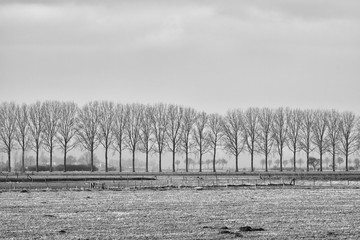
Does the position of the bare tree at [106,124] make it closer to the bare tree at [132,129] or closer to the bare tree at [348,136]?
the bare tree at [132,129]

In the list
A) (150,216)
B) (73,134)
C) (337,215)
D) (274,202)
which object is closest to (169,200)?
(274,202)

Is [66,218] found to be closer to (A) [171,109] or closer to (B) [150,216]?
(B) [150,216]

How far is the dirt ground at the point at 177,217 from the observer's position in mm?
28812

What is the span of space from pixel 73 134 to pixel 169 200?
85.1m

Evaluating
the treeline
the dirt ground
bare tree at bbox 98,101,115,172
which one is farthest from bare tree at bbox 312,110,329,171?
the dirt ground

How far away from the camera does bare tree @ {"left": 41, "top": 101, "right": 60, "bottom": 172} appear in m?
128

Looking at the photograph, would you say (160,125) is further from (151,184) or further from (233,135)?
(151,184)

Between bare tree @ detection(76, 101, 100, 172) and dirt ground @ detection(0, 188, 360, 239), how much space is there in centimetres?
7763

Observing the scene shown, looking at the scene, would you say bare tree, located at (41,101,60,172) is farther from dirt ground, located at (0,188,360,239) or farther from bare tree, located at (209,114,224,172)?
dirt ground, located at (0,188,360,239)

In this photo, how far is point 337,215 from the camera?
1452 inches

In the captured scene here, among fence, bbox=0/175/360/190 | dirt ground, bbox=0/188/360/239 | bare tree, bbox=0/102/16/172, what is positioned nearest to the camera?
dirt ground, bbox=0/188/360/239

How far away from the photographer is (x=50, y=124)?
130125 mm

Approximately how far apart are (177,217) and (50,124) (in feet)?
323

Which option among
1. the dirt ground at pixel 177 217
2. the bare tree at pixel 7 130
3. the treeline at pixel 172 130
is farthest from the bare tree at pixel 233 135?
the dirt ground at pixel 177 217
